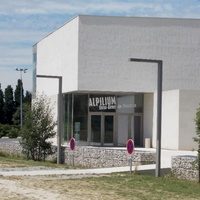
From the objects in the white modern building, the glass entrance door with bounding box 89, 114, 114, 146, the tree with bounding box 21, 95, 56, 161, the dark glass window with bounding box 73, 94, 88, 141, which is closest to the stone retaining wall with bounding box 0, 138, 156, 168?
the tree with bounding box 21, 95, 56, 161

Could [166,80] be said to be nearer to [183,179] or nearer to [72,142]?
[72,142]

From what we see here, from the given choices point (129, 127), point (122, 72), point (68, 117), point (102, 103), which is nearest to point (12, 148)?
point (68, 117)

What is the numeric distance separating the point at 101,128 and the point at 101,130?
14 cm

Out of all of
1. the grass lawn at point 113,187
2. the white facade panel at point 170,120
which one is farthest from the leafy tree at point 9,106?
the grass lawn at point 113,187

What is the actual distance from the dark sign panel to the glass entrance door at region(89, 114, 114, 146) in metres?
0.46

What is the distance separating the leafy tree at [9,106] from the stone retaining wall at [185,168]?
7918 cm

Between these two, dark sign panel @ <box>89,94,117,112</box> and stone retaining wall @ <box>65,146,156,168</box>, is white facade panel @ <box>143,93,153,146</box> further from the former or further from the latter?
stone retaining wall @ <box>65,146,156,168</box>

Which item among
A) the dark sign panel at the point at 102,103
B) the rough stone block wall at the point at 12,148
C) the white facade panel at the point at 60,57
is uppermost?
the white facade panel at the point at 60,57

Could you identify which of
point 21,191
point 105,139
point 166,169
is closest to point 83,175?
point 166,169

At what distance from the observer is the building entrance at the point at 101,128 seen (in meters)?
41.9

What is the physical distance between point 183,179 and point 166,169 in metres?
1.68

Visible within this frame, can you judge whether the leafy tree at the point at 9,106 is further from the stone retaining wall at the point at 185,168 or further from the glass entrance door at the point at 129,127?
the stone retaining wall at the point at 185,168

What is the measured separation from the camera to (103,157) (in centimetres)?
2977

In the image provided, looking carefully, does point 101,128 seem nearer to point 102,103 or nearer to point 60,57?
point 102,103
